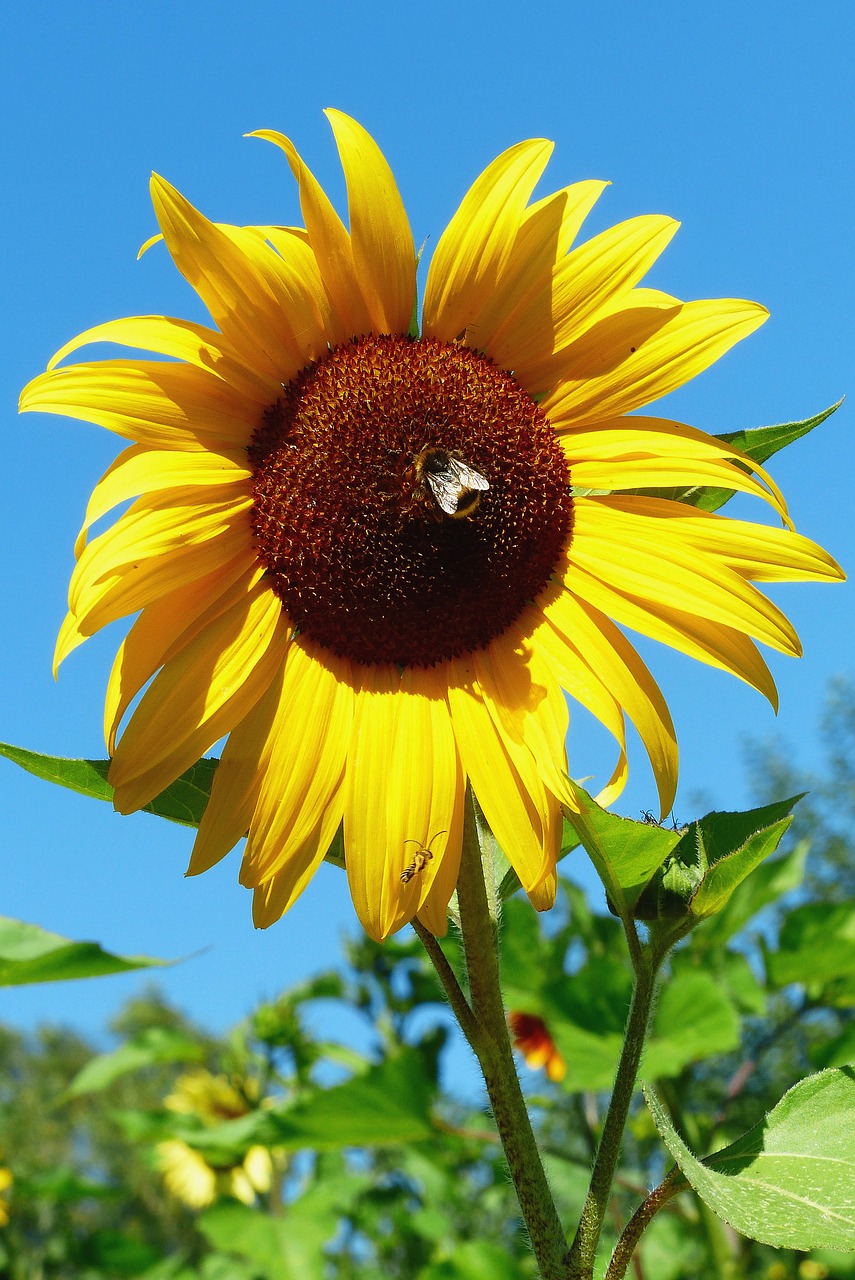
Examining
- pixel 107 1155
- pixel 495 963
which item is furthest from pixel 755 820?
pixel 107 1155

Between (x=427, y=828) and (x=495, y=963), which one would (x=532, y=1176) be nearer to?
(x=495, y=963)

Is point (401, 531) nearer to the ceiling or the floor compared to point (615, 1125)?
nearer to the ceiling

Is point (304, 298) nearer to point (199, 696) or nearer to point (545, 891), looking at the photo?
point (199, 696)

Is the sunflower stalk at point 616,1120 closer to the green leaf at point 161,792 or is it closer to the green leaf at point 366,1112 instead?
the green leaf at point 161,792

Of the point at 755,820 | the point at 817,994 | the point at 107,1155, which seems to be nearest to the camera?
the point at 755,820

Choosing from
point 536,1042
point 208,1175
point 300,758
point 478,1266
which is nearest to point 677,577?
point 300,758

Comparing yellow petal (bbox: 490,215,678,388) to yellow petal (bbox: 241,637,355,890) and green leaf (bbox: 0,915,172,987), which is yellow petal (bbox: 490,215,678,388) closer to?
yellow petal (bbox: 241,637,355,890)
